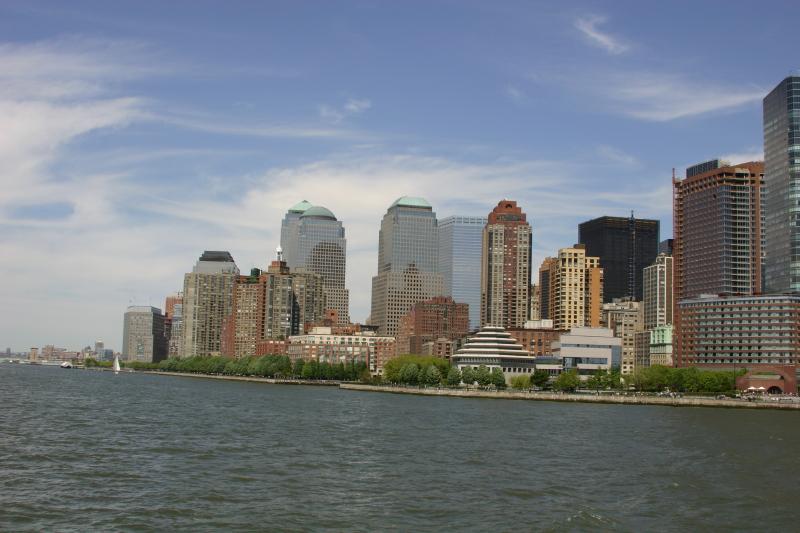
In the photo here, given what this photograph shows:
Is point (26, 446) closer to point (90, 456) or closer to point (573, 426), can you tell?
point (90, 456)

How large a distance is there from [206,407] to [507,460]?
73983 mm

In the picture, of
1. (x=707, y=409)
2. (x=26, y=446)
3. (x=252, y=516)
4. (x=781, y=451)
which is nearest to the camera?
(x=252, y=516)

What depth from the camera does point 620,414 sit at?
157 meters

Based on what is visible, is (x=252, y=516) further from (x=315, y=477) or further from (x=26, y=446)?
(x=26, y=446)

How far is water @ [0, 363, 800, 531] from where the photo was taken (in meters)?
52.0

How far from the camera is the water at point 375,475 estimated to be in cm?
5200

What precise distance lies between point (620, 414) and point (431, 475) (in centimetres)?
9634

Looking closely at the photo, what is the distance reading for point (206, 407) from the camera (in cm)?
14162

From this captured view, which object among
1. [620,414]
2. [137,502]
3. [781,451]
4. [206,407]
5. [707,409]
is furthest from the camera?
[707,409]

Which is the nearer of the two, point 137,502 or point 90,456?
point 137,502

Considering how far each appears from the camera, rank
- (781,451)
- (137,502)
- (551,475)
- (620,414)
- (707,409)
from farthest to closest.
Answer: (707,409)
(620,414)
(781,451)
(551,475)
(137,502)

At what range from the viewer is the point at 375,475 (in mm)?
67438

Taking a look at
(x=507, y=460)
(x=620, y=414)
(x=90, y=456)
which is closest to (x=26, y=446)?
(x=90, y=456)

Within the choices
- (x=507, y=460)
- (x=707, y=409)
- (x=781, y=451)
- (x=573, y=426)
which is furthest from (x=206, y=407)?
(x=707, y=409)
